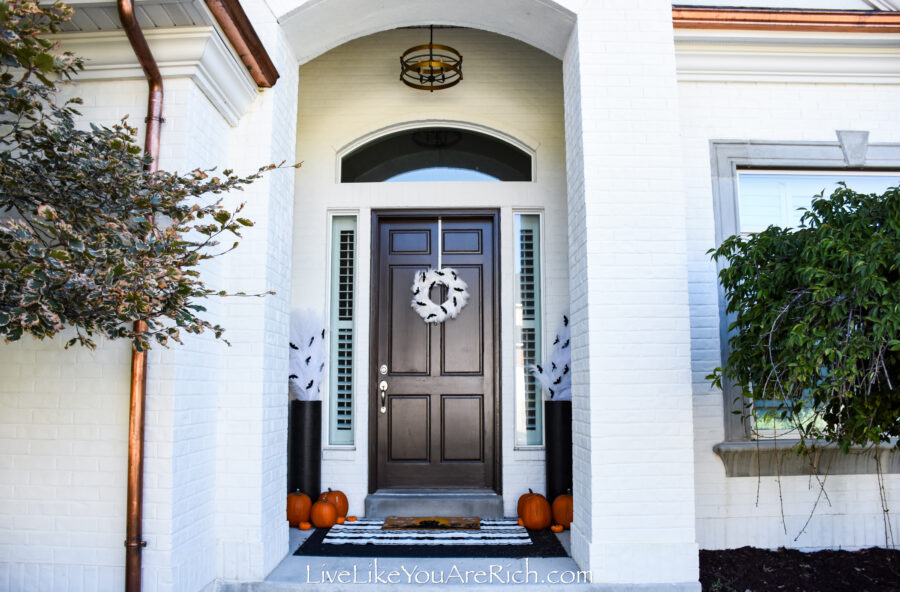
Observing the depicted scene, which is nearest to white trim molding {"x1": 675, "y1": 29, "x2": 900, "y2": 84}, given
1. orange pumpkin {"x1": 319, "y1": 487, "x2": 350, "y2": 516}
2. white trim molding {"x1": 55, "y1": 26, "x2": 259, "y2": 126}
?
white trim molding {"x1": 55, "y1": 26, "x2": 259, "y2": 126}

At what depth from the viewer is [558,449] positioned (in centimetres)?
462

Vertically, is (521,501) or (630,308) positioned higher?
(630,308)

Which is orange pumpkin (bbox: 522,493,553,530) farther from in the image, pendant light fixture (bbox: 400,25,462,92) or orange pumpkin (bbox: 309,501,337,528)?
pendant light fixture (bbox: 400,25,462,92)

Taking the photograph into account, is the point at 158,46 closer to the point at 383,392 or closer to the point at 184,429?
the point at 184,429

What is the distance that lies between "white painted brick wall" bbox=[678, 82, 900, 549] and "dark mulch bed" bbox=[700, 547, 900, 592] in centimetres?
11

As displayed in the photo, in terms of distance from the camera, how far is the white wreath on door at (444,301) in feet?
16.4

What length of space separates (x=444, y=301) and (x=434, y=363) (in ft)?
1.57

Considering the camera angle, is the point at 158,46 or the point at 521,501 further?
the point at 521,501

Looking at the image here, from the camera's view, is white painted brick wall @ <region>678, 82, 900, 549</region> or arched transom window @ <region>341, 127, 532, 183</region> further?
arched transom window @ <region>341, 127, 532, 183</region>

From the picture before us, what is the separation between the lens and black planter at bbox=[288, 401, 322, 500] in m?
4.66

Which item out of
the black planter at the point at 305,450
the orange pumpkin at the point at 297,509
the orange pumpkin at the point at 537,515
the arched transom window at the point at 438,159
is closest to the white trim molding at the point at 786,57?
the arched transom window at the point at 438,159

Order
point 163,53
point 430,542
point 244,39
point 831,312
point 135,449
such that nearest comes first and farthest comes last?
point 831,312, point 135,449, point 163,53, point 244,39, point 430,542

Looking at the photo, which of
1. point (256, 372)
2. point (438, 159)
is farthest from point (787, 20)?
point (256, 372)

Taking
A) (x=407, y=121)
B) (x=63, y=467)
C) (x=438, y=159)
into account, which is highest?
(x=407, y=121)
